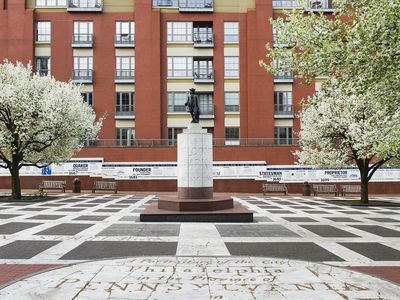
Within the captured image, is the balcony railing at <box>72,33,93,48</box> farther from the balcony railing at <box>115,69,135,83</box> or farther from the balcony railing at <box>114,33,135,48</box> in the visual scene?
the balcony railing at <box>115,69,135,83</box>

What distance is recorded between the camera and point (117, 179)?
3416 centimetres

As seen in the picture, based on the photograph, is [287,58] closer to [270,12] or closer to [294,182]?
[294,182]

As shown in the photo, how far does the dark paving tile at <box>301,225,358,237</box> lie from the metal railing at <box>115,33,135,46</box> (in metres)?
30.9

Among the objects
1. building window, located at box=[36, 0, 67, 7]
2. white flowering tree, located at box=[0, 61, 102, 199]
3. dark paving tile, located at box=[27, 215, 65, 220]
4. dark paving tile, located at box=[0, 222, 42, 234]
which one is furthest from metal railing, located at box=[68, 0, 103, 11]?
dark paving tile, located at box=[0, 222, 42, 234]

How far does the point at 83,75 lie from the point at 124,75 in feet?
13.3

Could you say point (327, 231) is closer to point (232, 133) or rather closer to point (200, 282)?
point (200, 282)

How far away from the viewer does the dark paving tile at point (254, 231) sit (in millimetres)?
11961

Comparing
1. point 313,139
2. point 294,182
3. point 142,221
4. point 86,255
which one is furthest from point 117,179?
point 86,255

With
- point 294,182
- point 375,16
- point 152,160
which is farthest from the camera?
point 152,160

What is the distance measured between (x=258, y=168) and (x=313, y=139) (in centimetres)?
1012

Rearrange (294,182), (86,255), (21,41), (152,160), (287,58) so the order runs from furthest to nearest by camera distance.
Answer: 1. (21,41)
2. (152,160)
3. (294,182)
4. (287,58)
5. (86,255)

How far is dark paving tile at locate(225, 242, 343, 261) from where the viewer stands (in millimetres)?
9000

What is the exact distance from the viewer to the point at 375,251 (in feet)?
32.1

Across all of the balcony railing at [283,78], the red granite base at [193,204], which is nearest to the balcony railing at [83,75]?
the balcony railing at [283,78]
